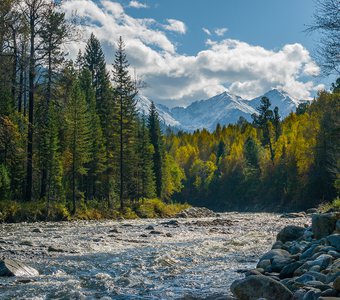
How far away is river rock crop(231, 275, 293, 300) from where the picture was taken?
7207mm

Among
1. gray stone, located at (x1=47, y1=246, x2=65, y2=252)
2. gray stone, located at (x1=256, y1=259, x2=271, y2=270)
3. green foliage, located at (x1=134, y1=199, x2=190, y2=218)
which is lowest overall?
green foliage, located at (x1=134, y1=199, x2=190, y2=218)

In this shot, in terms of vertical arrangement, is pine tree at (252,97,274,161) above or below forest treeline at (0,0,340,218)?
above

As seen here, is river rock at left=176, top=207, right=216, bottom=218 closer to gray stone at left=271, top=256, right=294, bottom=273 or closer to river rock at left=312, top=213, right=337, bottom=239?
river rock at left=312, top=213, right=337, bottom=239

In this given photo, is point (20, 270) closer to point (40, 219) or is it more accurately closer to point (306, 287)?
point (306, 287)

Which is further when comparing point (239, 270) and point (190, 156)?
point (190, 156)

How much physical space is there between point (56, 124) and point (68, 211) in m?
8.58

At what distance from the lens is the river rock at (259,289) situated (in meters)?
7.21

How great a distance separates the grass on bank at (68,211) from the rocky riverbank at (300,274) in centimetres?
1590

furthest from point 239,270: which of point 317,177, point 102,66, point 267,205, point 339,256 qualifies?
point 267,205

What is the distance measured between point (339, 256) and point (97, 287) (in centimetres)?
514

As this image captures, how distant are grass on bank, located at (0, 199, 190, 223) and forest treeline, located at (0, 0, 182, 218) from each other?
3.16ft

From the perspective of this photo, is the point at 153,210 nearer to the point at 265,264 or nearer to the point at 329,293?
the point at 265,264

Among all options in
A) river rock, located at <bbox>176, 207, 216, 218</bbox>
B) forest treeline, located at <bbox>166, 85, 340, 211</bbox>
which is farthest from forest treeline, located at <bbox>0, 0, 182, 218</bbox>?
forest treeline, located at <bbox>166, 85, 340, 211</bbox>

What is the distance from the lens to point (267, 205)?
71750 millimetres
